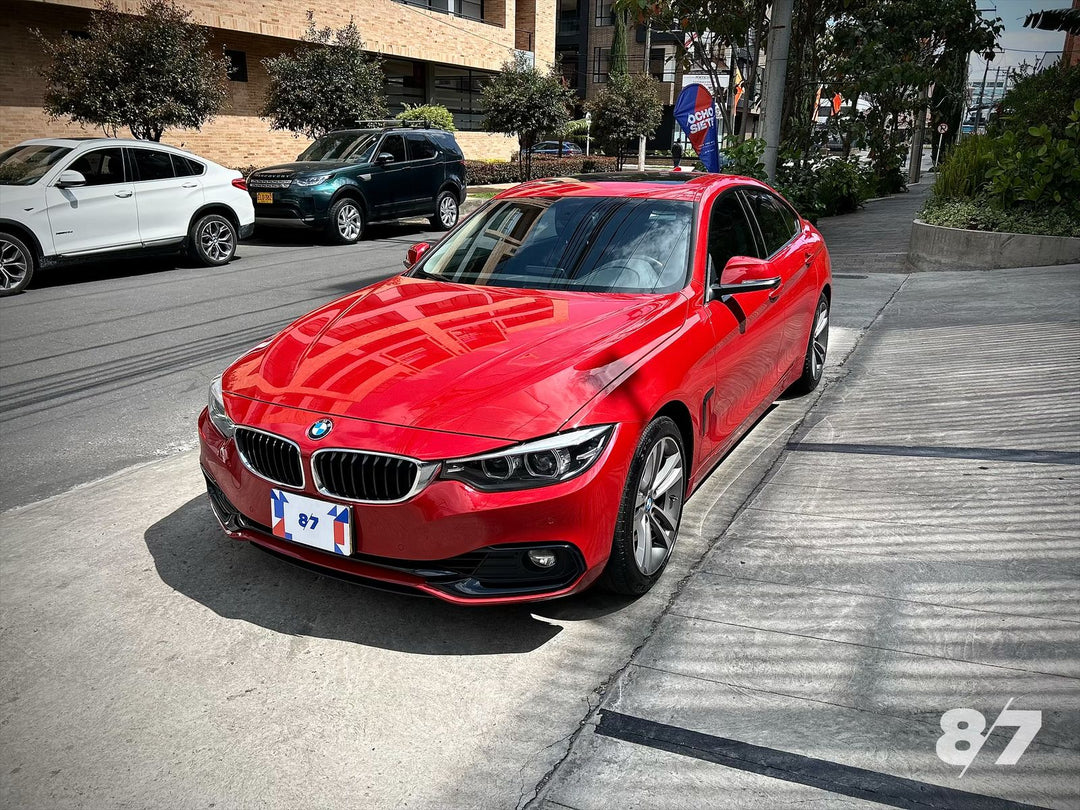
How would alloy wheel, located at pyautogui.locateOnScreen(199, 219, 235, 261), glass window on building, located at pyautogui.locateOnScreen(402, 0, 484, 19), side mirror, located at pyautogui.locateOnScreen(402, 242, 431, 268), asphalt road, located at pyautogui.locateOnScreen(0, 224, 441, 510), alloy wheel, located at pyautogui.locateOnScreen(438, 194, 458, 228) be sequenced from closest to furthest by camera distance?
side mirror, located at pyautogui.locateOnScreen(402, 242, 431, 268), asphalt road, located at pyautogui.locateOnScreen(0, 224, 441, 510), alloy wheel, located at pyautogui.locateOnScreen(199, 219, 235, 261), alloy wheel, located at pyautogui.locateOnScreen(438, 194, 458, 228), glass window on building, located at pyautogui.locateOnScreen(402, 0, 484, 19)

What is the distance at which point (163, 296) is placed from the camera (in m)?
10.3

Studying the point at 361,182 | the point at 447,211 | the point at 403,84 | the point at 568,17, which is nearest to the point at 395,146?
the point at 361,182

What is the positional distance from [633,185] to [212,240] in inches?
370

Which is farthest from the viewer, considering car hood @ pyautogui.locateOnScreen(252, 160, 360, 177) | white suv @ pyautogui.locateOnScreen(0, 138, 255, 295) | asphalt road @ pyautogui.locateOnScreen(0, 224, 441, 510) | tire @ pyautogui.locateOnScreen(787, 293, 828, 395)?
car hood @ pyautogui.locateOnScreen(252, 160, 360, 177)

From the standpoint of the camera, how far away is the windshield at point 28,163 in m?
10.9

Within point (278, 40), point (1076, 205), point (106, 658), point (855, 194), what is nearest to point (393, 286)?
point (106, 658)

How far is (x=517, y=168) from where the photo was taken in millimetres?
31125

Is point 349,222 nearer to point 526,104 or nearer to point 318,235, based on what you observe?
point 318,235

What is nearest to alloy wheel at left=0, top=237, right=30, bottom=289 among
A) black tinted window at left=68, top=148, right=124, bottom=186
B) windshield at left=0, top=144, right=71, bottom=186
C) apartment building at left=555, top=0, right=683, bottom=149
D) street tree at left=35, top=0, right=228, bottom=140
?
windshield at left=0, top=144, right=71, bottom=186

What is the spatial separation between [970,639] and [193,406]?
5.07 m

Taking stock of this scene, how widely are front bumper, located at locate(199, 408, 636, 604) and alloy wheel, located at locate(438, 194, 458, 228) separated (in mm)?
14731

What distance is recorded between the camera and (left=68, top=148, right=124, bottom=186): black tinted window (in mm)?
11250

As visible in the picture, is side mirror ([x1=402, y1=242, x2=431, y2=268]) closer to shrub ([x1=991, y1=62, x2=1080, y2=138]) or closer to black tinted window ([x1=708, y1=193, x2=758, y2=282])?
black tinted window ([x1=708, y1=193, x2=758, y2=282])

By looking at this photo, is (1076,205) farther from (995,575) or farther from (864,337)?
(995,575)
